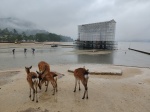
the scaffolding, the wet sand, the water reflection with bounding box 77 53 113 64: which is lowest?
the water reflection with bounding box 77 53 113 64

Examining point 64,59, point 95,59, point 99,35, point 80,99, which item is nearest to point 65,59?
point 64,59

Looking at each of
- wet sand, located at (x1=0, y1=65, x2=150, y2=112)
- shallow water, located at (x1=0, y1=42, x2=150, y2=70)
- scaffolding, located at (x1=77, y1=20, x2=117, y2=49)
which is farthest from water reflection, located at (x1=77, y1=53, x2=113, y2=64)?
scaffolding, located at (x1=77, y1=20, x2=117, y2=49)

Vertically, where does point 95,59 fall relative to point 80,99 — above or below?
below

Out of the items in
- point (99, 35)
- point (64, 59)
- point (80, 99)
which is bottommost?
point (64, 59)

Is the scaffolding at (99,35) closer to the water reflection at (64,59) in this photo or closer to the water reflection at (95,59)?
the water reflection at (64,59)

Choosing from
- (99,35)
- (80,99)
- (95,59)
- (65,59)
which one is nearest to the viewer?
(80,99)

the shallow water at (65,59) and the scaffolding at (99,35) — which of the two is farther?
the scaffolding at (99,35)

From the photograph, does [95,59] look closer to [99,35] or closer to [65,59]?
[65,59]

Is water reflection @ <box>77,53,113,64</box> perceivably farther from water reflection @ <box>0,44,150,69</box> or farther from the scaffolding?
the scaffolding

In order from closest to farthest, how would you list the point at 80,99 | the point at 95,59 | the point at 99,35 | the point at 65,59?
the point at 80,99 → the point at 65,59 → the point at 95,59 → the point at 99,35

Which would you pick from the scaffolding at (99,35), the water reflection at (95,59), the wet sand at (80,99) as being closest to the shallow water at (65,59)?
the water reflection at (95,59)

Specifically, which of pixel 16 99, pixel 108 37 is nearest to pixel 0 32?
pixel 108 37

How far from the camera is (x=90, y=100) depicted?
8195 millimetres

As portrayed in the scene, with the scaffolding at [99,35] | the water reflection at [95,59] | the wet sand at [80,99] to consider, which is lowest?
the water reflection at [95,59]
